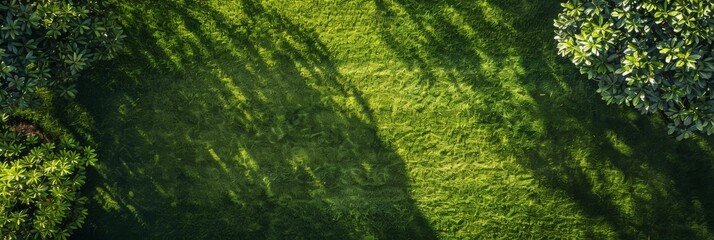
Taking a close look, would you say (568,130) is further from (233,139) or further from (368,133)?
(233,139)

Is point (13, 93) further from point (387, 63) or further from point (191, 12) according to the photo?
point (387, 63)


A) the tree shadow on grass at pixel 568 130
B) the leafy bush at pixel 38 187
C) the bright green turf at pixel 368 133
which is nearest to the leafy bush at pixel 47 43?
the leafy bush at pixel 38 187

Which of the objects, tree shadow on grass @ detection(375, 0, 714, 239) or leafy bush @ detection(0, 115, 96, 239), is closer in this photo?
leafy bush @ detection(0, 115, 96, 239)

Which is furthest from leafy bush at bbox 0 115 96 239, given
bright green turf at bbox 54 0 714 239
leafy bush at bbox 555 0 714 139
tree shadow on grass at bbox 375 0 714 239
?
leafy bush at bbox 555 0 714 139

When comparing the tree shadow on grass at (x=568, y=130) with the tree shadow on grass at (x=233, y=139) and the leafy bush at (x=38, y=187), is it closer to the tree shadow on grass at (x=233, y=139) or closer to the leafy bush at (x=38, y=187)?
the tree shadow on grass at (x=233, y=139)

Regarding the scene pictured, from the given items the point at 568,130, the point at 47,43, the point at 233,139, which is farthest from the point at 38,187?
the point at 568,130

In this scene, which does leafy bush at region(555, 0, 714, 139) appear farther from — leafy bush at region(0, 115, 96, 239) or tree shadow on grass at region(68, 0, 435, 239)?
leafy bush at region(0, 115, 96, 239)
